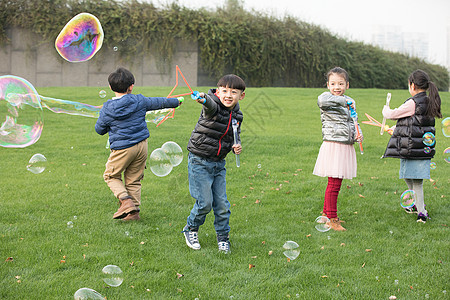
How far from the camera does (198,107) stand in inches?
525

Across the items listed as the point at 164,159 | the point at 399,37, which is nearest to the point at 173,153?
the point at 164,159

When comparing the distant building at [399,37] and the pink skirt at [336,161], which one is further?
the distant building at [399,37]

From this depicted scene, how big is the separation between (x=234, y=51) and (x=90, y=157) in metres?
13.2

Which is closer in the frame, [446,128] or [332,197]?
[332,197]

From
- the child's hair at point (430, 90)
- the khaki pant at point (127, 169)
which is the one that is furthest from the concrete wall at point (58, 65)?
the child's hair at point (430, 90)

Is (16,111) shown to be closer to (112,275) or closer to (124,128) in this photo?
Result: (124,128)

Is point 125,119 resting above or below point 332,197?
above

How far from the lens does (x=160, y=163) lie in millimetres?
5039

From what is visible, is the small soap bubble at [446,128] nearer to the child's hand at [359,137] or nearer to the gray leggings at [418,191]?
the gray leggings at [418,191]

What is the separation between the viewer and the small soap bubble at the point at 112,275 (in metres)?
3.42

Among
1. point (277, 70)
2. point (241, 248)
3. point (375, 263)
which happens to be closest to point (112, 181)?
point (241, 248)

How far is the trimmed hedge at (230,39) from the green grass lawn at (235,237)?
1178cm

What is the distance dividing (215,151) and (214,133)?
0.16 meters

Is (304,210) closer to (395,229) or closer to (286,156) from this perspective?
(395,229)
